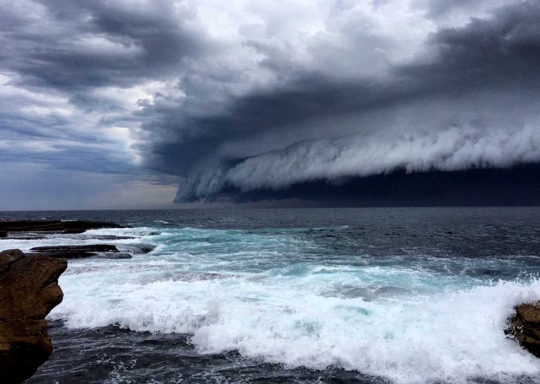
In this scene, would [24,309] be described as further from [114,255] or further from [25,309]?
[114,255]

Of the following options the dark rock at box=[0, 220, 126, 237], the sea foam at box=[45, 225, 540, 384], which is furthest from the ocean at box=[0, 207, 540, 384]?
the dark rock at box=[0, 220, 126, 237]

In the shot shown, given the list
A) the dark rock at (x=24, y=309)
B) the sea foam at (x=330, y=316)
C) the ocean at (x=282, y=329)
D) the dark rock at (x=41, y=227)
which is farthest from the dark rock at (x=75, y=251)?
the dark rock at (x=41, y=227)

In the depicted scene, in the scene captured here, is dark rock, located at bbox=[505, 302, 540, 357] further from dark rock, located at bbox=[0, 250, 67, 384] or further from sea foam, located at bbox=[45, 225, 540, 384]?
dark rock, located at bbox=[0, 250, 67, 384]

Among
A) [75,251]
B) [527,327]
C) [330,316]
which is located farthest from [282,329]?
[75,251]

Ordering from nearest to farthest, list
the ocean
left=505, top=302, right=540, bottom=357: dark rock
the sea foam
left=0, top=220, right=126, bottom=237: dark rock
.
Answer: the ocean, the sea foam, left=505, top=302, right=540, bottom=357: dark rock, left=0, top=220, right=126, bottom=237: dark rock

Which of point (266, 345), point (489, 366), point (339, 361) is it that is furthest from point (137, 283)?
point (489, 366)

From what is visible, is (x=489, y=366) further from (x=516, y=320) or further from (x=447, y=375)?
(x=516, y=320)
